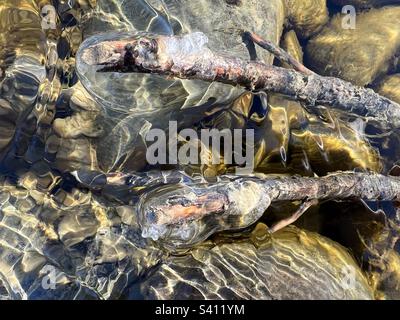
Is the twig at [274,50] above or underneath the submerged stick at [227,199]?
above

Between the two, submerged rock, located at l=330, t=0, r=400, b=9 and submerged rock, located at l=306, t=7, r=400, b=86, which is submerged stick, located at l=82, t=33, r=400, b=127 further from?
submerged rock, located at l=330, t=0, r=400, b=9

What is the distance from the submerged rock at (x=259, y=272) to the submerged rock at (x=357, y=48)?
3.20 m

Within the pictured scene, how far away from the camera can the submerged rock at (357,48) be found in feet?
19.7

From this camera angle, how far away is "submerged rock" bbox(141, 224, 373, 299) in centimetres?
326

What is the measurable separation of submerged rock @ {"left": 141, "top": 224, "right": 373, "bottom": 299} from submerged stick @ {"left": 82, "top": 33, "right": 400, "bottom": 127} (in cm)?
152

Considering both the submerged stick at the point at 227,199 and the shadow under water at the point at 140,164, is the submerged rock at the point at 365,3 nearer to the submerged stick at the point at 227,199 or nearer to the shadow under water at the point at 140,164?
the shadow under water at the point at 140,164

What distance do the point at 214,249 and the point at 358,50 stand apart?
4.30 metres

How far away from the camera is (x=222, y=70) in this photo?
11.5 ft

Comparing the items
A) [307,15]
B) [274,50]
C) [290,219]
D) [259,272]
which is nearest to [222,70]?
[274,50]

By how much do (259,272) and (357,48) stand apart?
4307 mm

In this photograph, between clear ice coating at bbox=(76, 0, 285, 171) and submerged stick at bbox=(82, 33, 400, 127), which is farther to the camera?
clear ice coating at bbox=(76, 0, 285, 171)

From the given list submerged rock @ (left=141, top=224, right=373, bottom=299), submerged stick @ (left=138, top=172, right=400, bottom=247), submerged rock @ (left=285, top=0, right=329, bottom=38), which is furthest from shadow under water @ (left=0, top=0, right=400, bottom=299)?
submerged rock @ (left=285, top=0, right=329, bottom=38)

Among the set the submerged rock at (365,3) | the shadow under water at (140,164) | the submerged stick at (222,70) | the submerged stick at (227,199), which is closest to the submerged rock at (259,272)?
the shadow under water at (140,164)

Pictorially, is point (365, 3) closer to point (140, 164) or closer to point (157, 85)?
point (157, 85)
